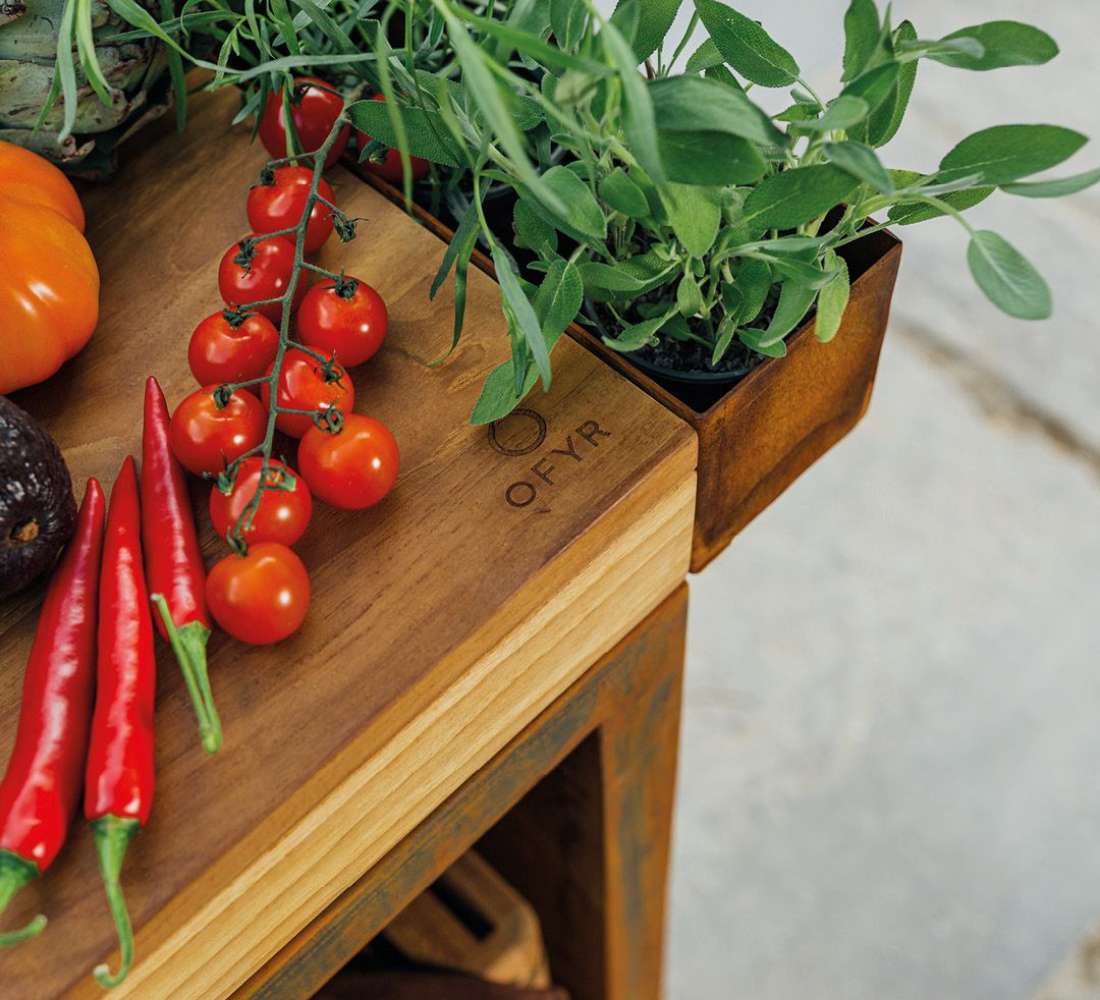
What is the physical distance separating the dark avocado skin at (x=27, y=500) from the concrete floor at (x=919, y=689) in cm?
116

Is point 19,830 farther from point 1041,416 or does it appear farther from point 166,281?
point 1041,416

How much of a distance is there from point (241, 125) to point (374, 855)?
1.73 ft

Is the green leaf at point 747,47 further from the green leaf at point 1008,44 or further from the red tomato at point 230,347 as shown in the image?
the red tomato at point 230,347

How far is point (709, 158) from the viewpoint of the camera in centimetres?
60

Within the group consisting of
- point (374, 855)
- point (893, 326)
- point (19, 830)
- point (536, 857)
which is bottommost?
point (893, 326)

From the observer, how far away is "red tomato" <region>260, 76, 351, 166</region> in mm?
899

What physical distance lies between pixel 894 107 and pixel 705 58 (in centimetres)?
11

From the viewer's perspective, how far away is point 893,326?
2113 millimetres

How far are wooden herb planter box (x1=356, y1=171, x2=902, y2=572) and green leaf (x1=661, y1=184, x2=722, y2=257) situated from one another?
12 centimetres

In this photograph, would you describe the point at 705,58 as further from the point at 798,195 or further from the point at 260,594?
the point at 260,594

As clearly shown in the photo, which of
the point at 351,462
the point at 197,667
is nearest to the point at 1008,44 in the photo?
the point at 351,462

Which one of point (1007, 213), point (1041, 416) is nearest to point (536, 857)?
point (1041, 416)

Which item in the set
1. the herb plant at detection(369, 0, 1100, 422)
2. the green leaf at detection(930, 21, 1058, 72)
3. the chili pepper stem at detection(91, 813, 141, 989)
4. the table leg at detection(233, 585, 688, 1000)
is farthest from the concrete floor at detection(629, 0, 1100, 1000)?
the green leaf at detection(930, 21, 1058, 72)

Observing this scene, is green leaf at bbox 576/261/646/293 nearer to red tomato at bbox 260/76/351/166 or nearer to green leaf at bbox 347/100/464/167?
green leaf at bbox 347/100/464/167
